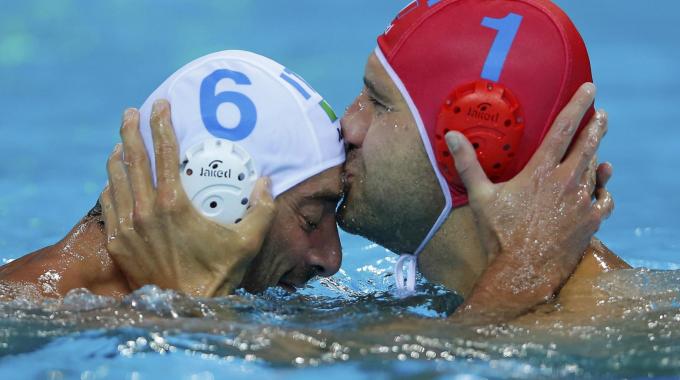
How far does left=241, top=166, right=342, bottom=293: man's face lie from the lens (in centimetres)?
334

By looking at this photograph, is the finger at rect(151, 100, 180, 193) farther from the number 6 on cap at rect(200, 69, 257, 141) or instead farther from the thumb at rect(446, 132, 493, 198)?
the thumb at rect(446, 132, 493, 198)

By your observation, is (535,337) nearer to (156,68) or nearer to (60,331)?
(60,331)

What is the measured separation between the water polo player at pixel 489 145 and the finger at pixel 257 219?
190 millimetres

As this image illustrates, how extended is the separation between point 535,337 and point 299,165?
0.89 metres

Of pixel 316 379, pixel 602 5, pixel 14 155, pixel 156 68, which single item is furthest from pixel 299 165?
pixel 602 5

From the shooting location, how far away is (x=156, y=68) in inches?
281

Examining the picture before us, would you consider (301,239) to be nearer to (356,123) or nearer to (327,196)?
(327,196)

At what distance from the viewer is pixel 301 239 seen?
11.2 feet

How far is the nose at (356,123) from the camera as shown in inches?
137

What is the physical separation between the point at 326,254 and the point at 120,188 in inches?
28.1

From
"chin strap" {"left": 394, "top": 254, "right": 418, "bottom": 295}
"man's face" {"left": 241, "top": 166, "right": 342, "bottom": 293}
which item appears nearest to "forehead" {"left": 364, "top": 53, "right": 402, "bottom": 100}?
"man's face" {"left": 241, "top": 166, "right": 342, "bottom": 293}

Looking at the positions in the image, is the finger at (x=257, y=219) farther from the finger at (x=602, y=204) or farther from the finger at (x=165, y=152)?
the finger at (x=602, y=204)

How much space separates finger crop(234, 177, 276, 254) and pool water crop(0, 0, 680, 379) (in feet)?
→ 0.62

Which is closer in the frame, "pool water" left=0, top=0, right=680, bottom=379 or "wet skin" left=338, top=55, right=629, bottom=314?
"pool water" left=0, top=0, right=680, bottom=379
